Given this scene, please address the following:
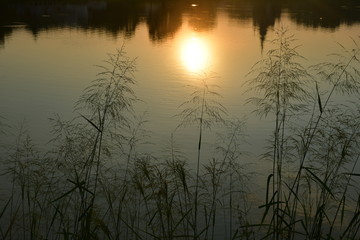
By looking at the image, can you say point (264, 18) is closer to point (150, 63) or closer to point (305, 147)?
point (150, 63)

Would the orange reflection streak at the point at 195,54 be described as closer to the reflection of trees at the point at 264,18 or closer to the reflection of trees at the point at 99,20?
the reflection of trees at the point at 99,20

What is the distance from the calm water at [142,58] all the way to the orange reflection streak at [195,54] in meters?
0.05

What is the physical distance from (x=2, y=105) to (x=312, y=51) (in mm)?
15601

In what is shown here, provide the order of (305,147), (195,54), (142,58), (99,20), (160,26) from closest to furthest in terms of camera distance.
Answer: (305,147), (142,58), (195,54), (160,26), (99,20)

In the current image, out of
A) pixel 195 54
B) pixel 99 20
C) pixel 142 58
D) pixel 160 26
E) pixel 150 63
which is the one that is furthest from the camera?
pixel 99 20

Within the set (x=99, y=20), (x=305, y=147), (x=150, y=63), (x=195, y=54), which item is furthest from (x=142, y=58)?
(x=99, y=20)

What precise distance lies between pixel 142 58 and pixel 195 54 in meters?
4.30

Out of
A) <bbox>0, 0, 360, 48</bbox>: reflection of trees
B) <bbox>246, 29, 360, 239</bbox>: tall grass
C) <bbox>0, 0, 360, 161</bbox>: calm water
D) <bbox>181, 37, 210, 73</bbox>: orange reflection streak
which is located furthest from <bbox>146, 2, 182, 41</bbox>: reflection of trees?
<bbox>246, 29, 360, 239</bbox>: tall grass

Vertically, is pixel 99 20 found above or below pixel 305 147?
below

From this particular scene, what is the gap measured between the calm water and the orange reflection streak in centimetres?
5

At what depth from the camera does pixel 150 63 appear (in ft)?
75.9

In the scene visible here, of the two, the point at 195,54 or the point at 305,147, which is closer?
the point at 305,147

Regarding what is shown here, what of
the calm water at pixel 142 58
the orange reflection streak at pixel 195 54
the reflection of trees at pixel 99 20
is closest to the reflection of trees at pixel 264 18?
the reflection of trees at pixel 99 20

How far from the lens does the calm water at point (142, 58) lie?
1412 centimetres
